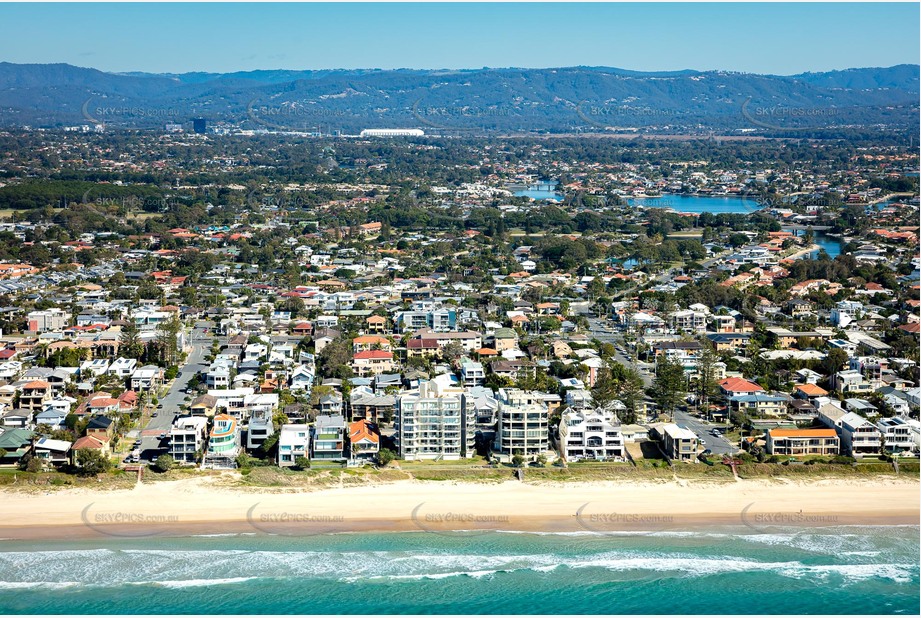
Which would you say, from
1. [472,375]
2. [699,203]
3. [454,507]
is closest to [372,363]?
[472,375]

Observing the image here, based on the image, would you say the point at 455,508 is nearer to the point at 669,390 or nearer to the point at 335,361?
the point at 669,390

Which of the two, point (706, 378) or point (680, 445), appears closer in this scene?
point (680, 445)

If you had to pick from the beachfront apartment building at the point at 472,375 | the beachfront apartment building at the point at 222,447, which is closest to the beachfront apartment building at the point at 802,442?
the beachfront apartment building at the point at 472,375

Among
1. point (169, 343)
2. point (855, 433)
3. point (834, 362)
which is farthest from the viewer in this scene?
point (169, 343)

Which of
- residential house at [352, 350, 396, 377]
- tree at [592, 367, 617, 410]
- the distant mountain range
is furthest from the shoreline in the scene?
the distant mountain range

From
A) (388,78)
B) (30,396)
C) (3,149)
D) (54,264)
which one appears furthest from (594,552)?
(388,78)

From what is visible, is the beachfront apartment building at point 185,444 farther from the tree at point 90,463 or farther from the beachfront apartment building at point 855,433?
the beachfront apartment building at point 855,433

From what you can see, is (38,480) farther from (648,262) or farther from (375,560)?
(648,262)
